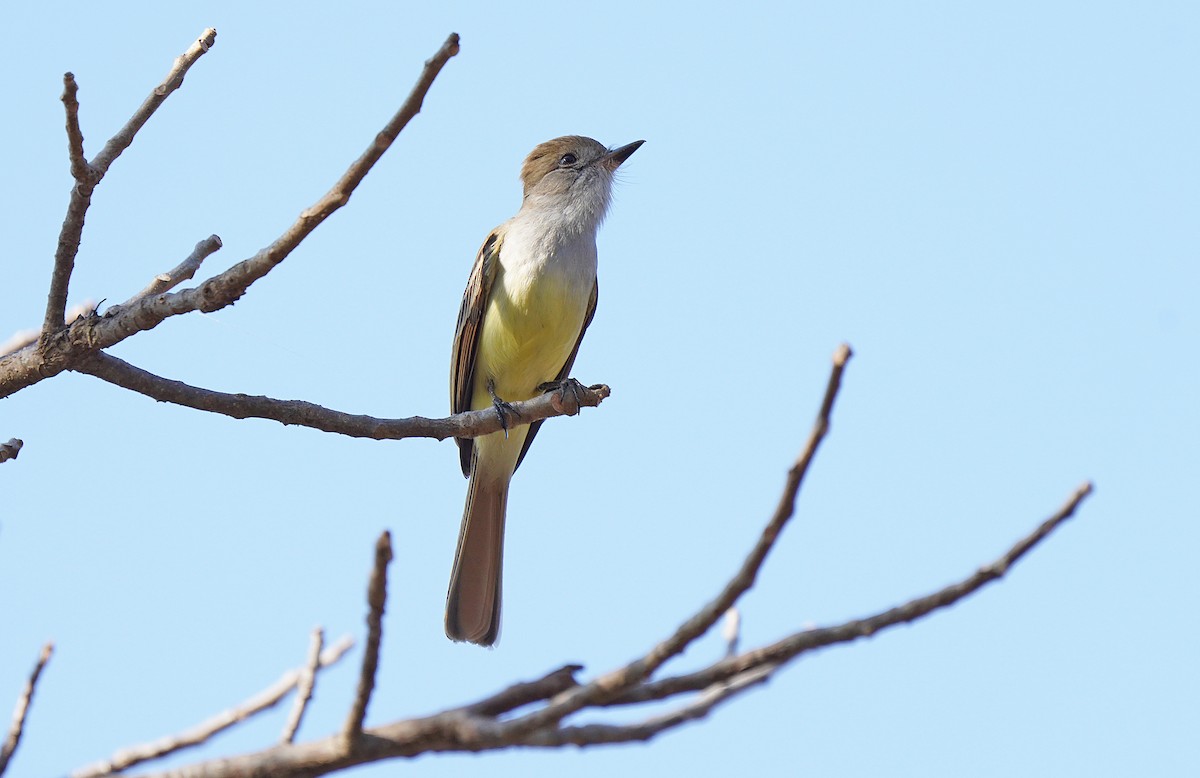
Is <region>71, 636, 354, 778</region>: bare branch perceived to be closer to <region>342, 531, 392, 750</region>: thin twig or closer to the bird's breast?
<region>342, 531, 392, 750</region>: thin twig

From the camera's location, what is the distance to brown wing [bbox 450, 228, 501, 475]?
7441 millimetres

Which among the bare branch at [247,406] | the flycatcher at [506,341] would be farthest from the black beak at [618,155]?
the bare branch at [247,406]

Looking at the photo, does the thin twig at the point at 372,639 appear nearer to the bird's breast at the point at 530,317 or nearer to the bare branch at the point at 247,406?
the bare branch at the point at 247,406

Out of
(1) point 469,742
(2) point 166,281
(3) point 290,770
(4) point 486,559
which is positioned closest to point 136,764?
(3) point 290,770

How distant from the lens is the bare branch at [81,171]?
11.4 ft

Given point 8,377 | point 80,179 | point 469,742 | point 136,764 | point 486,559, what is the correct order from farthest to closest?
point 486,559, point 8,377, point 80,179, point 136,764, point 469,742

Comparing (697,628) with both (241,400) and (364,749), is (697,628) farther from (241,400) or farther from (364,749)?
(241,400)

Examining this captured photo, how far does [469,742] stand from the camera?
1965 mm

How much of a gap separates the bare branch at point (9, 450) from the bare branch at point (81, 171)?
39 centimetres

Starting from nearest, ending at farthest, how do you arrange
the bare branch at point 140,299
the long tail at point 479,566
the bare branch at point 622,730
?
the bare branch at point 622,730 < the bare branch at point 140,299 < the long tail at point 479,566

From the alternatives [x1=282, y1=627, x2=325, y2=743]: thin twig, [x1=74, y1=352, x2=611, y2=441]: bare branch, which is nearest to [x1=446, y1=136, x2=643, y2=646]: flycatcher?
[x1=74, y1=352, x2=611, y2=441]: bare branch

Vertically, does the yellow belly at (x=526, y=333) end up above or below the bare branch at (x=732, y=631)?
above

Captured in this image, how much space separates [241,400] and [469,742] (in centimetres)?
224

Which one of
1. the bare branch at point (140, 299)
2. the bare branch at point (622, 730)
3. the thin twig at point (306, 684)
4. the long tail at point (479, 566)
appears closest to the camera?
the bare branch at point (622, 730)
